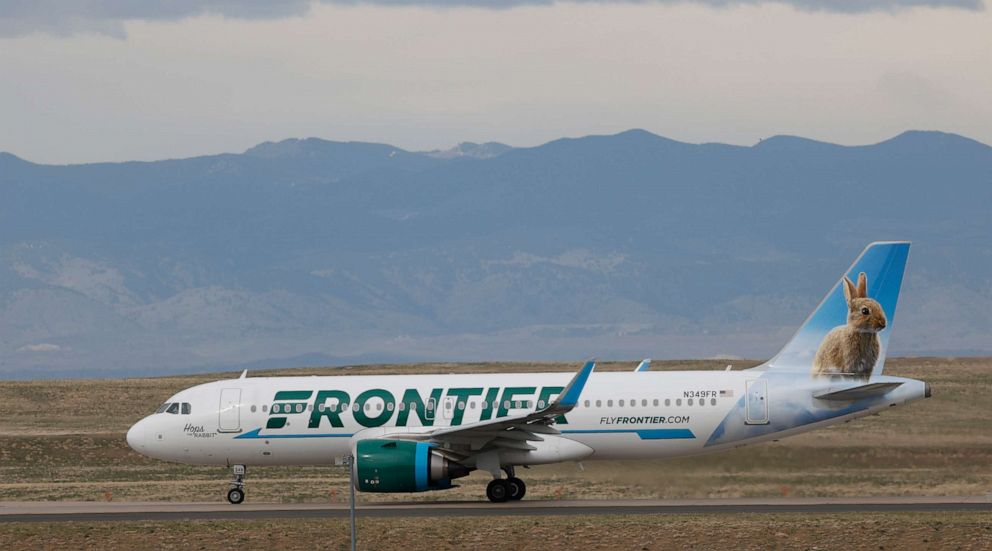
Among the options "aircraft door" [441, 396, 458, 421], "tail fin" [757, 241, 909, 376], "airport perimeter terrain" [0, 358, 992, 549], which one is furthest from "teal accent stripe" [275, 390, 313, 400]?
"tail fin" [757, 241, 909, 376]

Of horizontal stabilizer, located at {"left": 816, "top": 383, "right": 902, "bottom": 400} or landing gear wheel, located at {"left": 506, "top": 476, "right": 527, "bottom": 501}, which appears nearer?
horizontal stabilizer, located at {"left": 816, "top": 383, "right": 902, "bottom": 400}

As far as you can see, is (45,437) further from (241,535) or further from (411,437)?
(241,535)

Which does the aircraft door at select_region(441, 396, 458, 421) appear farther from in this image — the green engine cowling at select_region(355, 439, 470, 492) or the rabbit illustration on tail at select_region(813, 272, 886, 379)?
the rabbit illustration on tail at select_region(813, 272, 886, 379)

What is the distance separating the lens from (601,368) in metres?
108

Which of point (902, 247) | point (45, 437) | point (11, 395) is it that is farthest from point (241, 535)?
point (11, 395)

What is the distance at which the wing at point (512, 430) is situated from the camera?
37.8 m

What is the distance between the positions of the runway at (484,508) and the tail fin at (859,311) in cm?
324

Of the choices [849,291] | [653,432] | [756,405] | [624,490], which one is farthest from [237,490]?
[849,291]

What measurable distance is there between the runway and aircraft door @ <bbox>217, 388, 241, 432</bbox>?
5.93 ft

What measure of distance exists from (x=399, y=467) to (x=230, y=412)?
18.1ft

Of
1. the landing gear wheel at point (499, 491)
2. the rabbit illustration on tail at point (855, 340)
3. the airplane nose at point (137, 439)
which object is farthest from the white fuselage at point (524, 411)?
the landing gear wheel at point (499, 491)

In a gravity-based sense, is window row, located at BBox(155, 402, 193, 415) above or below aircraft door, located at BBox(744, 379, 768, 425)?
above

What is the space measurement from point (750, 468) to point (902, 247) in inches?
243

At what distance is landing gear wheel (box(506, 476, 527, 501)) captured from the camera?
130 feet
